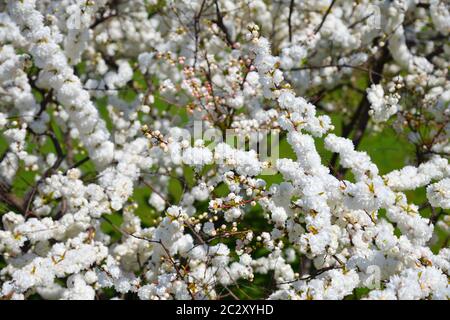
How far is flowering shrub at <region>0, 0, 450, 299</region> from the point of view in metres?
3.27

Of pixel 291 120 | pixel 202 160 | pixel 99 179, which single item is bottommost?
pixel 99 179

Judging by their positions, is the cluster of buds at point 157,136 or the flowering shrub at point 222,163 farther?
the cluster of buds at point 157,136

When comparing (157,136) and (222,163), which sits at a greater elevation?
(157,136)

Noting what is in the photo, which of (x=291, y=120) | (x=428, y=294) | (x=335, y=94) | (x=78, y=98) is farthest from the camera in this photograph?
(x=335, y=94)

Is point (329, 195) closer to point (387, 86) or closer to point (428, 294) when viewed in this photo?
point (428, 294)

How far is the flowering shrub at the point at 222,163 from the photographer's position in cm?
327

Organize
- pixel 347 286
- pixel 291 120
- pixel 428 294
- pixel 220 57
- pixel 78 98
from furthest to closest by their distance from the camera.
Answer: pixel 220 57 → pixel 78 98 → pixel 291 120 → pixel 347 286 → pixel 428 294

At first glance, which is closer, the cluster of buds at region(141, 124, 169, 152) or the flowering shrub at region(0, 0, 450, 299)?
the flowering shrub at region(0, 0, 450, 299)

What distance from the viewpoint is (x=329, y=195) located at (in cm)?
329

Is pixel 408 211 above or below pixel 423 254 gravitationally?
above

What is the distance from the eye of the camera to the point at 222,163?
3.66 m

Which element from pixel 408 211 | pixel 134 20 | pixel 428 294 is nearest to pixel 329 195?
pixel 408 211

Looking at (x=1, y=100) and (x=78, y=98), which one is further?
(x=1, y=100)

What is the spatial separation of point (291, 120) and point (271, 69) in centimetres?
42
